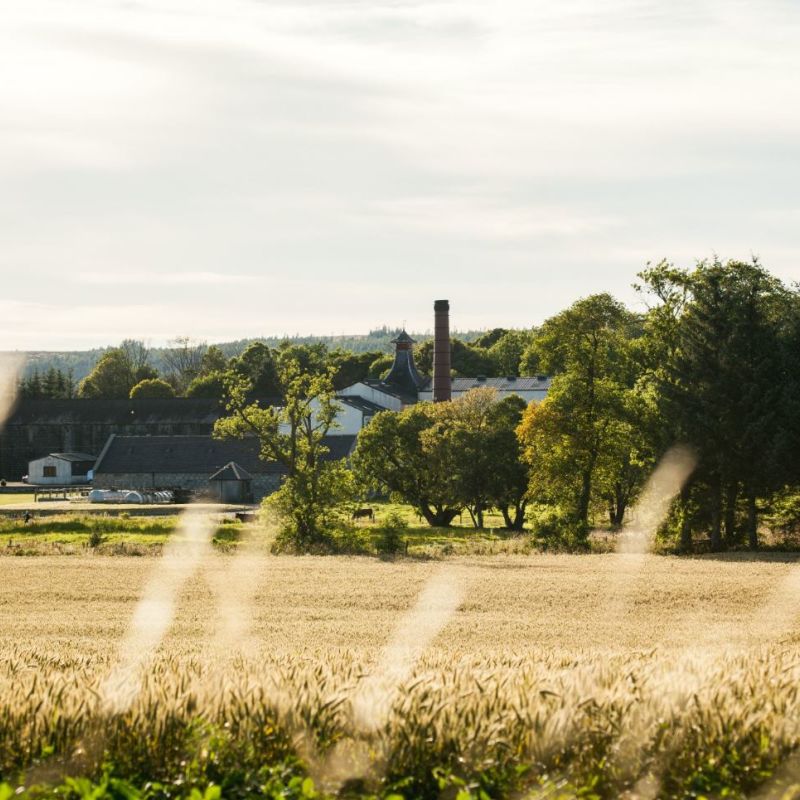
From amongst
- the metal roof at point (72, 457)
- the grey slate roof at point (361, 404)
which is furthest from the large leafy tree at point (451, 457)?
the metal roof at point (72, 457)

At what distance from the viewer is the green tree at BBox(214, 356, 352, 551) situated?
147ft

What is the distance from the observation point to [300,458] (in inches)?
1848

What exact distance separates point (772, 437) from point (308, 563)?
57.9 feet

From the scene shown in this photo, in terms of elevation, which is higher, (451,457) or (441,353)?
(441,353)

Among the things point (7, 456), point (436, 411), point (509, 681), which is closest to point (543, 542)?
point (436, 411)

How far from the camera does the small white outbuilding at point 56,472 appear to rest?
11912 centimetres

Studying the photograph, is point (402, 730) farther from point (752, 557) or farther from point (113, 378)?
point (113, 378)

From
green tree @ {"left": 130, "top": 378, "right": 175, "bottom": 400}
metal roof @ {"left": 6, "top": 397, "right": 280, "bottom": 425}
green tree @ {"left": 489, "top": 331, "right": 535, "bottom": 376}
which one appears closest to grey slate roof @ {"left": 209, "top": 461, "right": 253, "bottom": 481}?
metal roof @ {"left": 6, "top": 397, "right": 280, "bottom": 425}

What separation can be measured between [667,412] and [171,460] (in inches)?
2494

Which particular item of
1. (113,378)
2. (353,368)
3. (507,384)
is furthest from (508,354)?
(113,378)

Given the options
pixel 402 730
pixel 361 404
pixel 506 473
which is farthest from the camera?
pixel 361 404

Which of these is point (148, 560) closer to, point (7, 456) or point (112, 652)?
point (112, 652)

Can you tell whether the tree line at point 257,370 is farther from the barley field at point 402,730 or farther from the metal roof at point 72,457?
the barley field at point 402,730

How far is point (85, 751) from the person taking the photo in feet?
25.1
